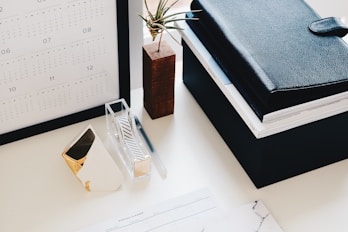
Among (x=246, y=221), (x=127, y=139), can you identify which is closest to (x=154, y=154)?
(x=127, y=139)

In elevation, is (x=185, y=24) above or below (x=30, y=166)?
above

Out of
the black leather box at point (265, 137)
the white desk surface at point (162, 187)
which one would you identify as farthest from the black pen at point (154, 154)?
the black leather box at point (265, 137)

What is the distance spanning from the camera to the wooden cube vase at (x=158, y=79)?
41.2 inches

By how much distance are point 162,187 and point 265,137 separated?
195 millimetres

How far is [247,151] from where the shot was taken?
101 centimetres

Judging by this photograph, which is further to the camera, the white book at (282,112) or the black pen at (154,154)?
the black pen at (154,154)

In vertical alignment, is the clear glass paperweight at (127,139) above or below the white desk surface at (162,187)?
above

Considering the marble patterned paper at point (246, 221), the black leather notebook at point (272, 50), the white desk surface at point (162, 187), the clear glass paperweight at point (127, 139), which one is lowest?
the marble patterned paper at point (246, 221)

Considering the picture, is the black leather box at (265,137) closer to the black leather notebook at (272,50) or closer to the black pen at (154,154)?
the black leather notebook at (272,50)

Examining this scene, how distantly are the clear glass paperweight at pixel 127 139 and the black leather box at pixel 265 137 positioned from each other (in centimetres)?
15

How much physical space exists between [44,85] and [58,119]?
0.26 feet

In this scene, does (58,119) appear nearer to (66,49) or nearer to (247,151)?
(66,49)

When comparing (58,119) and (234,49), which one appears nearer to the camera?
(234,49)

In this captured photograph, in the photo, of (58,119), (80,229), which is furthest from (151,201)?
(58,119)
